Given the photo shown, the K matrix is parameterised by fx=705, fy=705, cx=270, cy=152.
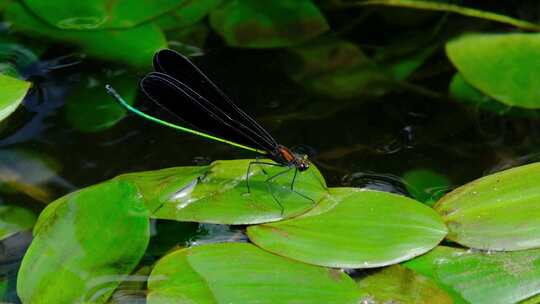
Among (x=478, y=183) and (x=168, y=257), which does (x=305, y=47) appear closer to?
(x=478, y=183)

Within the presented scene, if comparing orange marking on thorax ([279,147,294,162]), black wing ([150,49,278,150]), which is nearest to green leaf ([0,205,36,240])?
black wing ([150,49,278,150])

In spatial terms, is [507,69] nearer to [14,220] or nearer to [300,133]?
[300,133]

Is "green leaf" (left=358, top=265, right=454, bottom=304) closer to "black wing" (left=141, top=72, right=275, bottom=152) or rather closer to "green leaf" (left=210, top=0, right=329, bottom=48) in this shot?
"black wing" (left=141, top=72, right=275, bottom=152)

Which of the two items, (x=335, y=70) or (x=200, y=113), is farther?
(x=335, y=70)

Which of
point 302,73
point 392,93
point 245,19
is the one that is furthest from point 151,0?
point 392,93

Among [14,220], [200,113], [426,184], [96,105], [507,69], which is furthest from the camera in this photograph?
[507,69]

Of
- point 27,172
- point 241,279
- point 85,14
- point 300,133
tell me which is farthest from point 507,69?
point 27,172

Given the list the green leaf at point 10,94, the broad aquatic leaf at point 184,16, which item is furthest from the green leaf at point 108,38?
the green leaf at point 10,94
